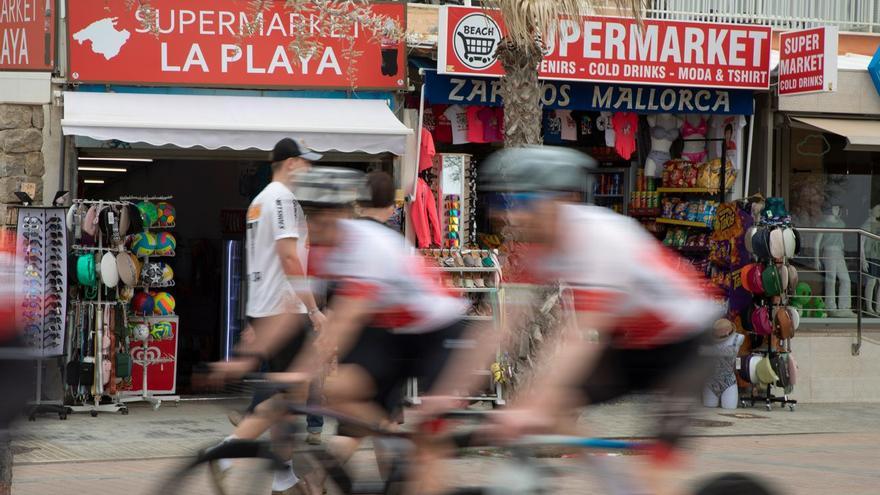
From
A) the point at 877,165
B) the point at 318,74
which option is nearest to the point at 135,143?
the point at 318,74

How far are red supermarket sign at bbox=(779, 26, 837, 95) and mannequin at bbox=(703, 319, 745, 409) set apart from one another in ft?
9.20

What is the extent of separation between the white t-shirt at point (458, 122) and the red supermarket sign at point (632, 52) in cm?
99

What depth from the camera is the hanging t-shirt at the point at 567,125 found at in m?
15.0

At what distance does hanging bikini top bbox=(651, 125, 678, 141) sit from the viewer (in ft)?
50.6

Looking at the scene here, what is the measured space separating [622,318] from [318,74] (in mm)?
8871

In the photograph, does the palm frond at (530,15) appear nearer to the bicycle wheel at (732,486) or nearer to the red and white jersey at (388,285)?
the red and white jersey at (388,285)

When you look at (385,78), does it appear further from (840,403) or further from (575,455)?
(575,455)

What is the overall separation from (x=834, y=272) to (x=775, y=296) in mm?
1765

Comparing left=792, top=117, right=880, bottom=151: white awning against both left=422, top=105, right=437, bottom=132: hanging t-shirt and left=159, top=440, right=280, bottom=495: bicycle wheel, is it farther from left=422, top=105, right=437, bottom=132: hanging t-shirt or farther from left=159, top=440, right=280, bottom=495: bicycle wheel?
left=159, top=440, right=280, bottom=495: bicycle wheel

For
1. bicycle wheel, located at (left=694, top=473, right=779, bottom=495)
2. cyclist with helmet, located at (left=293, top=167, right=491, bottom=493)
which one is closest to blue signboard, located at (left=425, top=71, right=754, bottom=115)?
cyclist with helmet, located at (left=293, top=167, right=491, bottom=493)

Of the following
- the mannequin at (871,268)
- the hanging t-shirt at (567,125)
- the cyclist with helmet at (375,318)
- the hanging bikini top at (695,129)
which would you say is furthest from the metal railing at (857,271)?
the cyclist with helmet at (375,318)

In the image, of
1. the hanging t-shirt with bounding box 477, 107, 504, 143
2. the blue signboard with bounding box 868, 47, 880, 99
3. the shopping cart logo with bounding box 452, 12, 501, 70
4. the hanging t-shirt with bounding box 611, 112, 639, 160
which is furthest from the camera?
the blue signboard with bounding box 868, 47, 880, 99

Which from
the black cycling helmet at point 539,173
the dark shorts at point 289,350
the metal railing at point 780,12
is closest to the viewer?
the black cycling helmet at point 539,173

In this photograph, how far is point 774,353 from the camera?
14023mm
